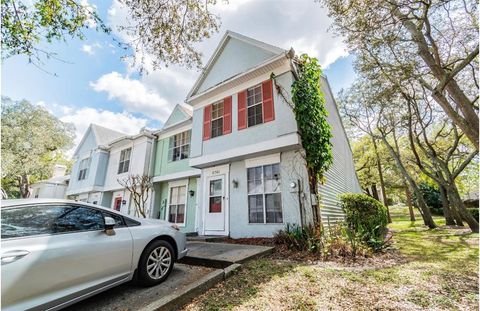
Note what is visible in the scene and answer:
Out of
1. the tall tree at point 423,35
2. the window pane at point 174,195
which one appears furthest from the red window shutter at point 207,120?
the tall tree at point 423,35

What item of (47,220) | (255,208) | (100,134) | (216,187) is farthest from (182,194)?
(100,134)

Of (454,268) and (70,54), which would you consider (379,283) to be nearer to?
(454,268)

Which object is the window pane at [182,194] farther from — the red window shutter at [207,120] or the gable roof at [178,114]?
the gable roof at [178,114]

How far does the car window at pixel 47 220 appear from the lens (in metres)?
2.51

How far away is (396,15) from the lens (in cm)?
694

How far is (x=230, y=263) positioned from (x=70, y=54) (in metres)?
5.54

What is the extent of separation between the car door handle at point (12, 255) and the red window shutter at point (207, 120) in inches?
286

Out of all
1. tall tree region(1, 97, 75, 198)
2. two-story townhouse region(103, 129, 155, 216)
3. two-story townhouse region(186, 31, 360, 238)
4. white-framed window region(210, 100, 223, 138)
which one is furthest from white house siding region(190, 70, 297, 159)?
tall tree region(1, 97, 75, 198)

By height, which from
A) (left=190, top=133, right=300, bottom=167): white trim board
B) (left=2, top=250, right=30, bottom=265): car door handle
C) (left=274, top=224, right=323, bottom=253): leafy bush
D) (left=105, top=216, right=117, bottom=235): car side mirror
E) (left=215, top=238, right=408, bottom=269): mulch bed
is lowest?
(left=215, top=238, right=408, bottom=269): mulch bed

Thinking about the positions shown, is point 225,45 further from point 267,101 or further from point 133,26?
point 133,26

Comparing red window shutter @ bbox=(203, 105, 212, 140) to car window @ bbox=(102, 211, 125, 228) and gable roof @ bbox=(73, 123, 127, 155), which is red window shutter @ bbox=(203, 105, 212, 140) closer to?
car window @ bbox=(102, 211, 125, 228)

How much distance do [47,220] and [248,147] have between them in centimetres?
585

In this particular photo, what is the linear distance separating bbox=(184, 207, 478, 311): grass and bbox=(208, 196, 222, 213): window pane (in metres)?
4.09

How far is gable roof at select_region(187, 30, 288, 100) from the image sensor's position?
7.92m
